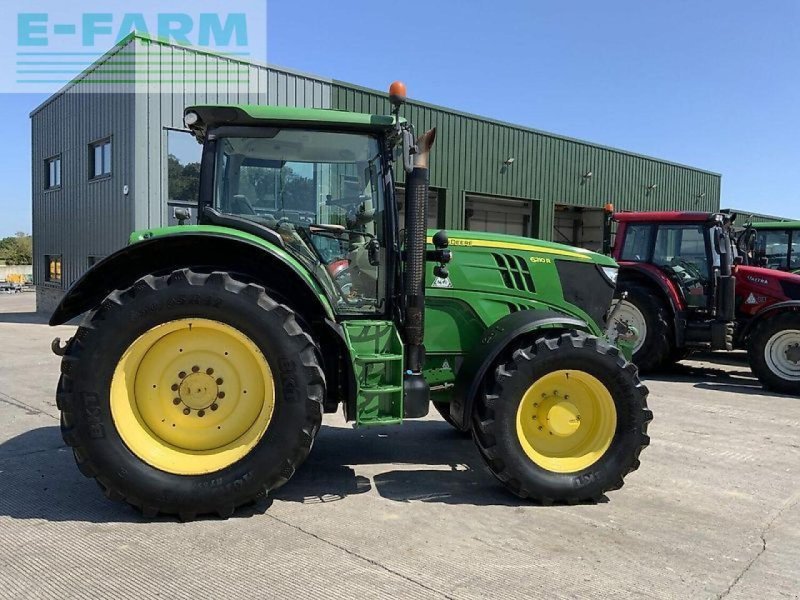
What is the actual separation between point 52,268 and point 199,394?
1714 cm

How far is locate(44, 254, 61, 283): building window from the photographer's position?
Answer: 58.4 ft

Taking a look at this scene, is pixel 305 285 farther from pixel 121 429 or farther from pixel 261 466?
pixel 121 429

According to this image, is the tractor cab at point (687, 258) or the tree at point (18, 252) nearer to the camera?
the tractor cab at point (687, 258)

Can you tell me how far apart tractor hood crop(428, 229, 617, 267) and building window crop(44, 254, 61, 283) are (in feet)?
53.9

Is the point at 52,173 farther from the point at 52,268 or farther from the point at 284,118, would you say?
the point at 284,118

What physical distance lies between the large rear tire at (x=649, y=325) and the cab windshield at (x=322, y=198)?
586 centimetres

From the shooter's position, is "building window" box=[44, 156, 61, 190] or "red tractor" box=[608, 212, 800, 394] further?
"building window" box=[44, 156, 61, 190]

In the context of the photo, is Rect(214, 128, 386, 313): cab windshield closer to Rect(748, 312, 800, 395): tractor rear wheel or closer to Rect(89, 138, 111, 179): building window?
Rect(748, 312, 800, 395): tractor rear wheel

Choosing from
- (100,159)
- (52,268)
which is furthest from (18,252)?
(100,159)

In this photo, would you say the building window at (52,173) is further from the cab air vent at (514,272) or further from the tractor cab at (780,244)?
the tractor cab at (780,244)

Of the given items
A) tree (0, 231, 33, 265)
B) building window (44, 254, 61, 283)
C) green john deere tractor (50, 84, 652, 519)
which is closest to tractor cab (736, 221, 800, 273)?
green john deere tractor (50, 84, 652, 519)

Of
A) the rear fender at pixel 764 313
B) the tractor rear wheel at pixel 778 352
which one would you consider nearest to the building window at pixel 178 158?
the rear fender at pixel 764 313

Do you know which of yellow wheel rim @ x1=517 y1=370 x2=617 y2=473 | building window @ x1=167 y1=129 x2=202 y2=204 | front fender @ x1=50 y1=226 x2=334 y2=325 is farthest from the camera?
building window @ x1=167 y1=129 x2=202 y2=204

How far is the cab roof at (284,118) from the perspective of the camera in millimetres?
3904
